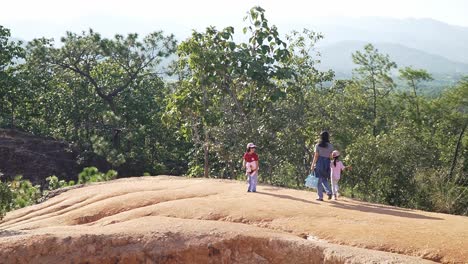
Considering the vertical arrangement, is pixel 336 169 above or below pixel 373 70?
below

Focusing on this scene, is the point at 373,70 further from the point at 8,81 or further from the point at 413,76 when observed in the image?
the point at 8,81

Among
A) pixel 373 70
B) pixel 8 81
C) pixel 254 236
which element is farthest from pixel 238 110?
pixel 8 81

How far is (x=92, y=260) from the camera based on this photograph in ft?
32.8

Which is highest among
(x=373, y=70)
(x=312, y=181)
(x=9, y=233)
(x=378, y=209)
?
(x=373, y=70)

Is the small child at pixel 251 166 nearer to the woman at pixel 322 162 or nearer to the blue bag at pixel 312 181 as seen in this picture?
the blue bag at pixel 312 181

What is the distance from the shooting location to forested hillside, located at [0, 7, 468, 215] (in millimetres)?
19891

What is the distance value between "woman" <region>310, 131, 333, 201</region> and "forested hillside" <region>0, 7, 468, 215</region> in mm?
4631

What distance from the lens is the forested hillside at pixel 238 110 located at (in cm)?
1989

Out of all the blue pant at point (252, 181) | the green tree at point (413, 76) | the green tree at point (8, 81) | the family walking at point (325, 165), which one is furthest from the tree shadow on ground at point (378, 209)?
the green tree at point (413, 76)

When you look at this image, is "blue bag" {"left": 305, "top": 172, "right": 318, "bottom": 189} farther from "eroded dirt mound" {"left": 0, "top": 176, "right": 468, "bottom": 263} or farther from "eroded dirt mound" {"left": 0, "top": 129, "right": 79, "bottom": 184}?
"eroded dirt mound" {"left": 0, "top": 129, "right": 79, "bottom": 184}

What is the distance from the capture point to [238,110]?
2159 cm

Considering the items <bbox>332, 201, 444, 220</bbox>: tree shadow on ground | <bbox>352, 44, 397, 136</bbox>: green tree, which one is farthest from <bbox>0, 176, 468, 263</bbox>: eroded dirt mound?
<bbox>352, 44, 397, 136</bbox>: green tree

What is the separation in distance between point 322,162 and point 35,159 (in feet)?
85.4

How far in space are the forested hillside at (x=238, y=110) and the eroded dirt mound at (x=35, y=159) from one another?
117 cm
